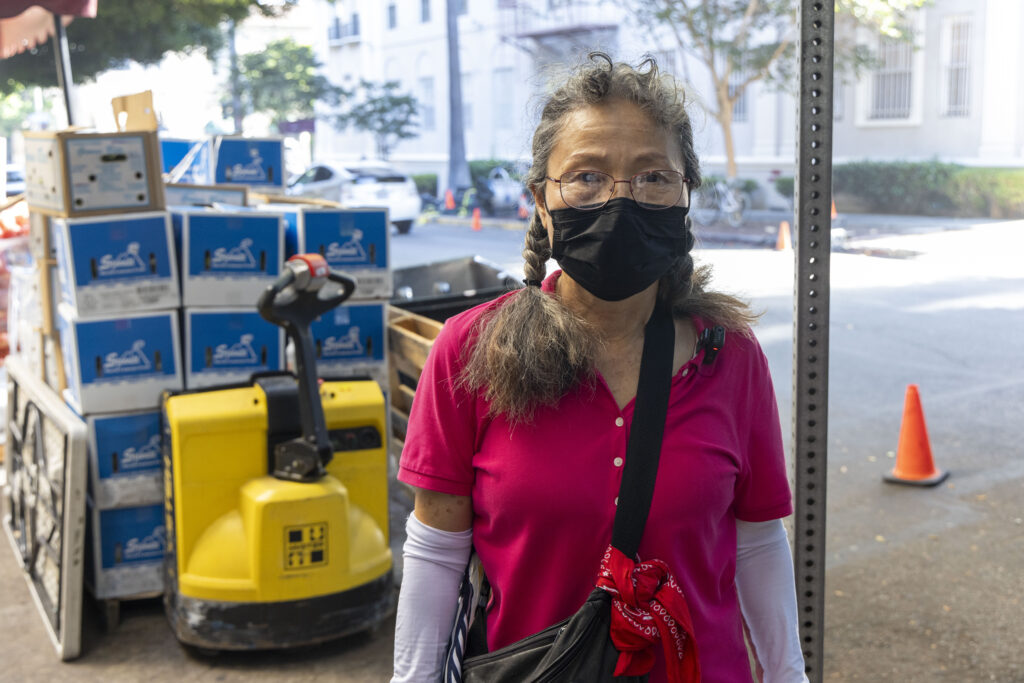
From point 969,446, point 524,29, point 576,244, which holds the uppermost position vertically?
point 524,29

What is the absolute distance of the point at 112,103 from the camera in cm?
589

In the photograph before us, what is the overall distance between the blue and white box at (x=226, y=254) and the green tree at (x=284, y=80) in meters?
33.4

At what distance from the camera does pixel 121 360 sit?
4496mm

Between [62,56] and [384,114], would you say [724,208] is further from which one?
[384,114]

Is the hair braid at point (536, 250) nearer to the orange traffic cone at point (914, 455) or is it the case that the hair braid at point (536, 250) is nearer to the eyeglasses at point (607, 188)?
the eyeglasses at point (607, 188)

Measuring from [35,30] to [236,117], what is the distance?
90.9 feet

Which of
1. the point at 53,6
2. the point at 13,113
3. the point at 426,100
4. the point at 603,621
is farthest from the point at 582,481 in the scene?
the point at 13,113

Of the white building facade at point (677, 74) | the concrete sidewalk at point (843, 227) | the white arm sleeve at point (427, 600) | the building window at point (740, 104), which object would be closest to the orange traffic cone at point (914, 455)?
the white building facade at point (677, 74)

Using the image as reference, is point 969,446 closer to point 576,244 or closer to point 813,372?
point 813,372

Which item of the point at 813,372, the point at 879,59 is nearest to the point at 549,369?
the point at 813,372

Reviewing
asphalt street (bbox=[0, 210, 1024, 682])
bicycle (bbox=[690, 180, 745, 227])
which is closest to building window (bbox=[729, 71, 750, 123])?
bicycle (bbox=[690, 180, 745, 227])

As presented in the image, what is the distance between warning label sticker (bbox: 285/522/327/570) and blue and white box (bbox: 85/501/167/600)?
767 millimetres

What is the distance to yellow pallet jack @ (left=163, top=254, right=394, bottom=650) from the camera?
13.4 ft

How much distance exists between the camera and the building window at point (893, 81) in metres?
21.9
